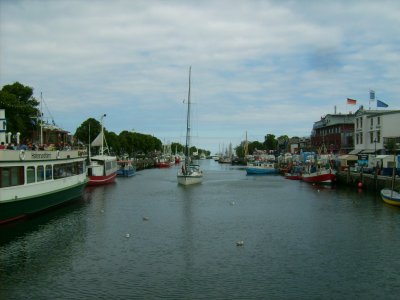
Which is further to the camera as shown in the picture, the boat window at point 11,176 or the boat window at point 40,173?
the boat window at point 40,173

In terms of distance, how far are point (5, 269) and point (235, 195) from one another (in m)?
40.9

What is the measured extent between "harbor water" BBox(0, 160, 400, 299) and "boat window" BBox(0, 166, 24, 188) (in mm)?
3182

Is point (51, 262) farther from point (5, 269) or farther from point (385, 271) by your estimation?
point (385, 271)

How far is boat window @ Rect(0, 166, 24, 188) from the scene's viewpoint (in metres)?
33.3

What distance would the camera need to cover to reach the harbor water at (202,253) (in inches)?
822

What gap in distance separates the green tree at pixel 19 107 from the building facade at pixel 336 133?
209 feet

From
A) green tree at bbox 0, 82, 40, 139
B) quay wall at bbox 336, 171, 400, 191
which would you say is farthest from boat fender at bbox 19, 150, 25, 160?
quay wall at bbox 336, 171, 400, 191

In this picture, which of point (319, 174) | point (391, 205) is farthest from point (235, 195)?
point (319, 174)

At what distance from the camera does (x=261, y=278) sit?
2245 centimetres

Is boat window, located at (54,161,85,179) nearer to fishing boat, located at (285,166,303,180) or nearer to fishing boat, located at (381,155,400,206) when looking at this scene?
fishing boat, located at (381,155,400,206)

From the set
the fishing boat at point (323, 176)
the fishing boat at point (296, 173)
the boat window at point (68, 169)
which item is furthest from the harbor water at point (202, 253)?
the fishing boat at point (296, 173)

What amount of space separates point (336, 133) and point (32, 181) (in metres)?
94.7

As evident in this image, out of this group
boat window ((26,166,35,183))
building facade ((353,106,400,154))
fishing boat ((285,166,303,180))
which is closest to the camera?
boat window ((26,166,35,183))

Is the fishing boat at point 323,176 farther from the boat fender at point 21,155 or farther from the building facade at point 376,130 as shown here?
the boat fender at point 21,155
